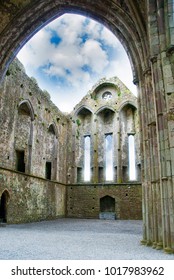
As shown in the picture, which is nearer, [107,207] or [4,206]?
[4,206]

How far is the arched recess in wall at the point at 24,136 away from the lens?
47.2 ft

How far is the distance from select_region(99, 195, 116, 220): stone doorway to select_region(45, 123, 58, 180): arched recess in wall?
4.33 meters

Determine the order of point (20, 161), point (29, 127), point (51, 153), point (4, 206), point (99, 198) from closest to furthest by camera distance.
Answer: point (4, 206), point (29, 127), point (20, 161), point (51, 153), point (99, 198)

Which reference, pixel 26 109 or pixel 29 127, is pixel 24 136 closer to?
pixel 29 127

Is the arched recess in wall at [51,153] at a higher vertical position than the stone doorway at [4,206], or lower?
higher

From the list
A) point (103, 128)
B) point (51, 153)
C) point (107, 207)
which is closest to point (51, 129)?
point (51, 153)

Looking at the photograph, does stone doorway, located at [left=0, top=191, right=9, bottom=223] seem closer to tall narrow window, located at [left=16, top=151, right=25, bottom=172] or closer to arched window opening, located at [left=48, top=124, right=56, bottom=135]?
tall narrow window, located at [left=16, top=151, right=25, bottom=172]

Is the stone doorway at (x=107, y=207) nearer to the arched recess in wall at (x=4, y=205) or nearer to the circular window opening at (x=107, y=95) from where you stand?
the arched recess in wall at (x=4, y=205)

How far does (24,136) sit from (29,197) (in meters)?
3.74

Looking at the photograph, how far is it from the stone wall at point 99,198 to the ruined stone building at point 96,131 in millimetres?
73

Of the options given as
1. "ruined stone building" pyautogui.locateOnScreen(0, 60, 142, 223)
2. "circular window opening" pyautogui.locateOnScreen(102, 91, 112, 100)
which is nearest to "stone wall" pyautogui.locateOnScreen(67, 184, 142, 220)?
"ruined stone building" pyautogui.locateOnScreen(0, 60, 142, 223)

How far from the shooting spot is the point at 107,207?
1855cm

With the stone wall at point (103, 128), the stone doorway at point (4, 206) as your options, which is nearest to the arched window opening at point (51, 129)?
the stone wall at point (103, 128)

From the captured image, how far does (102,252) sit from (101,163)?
15.0m
